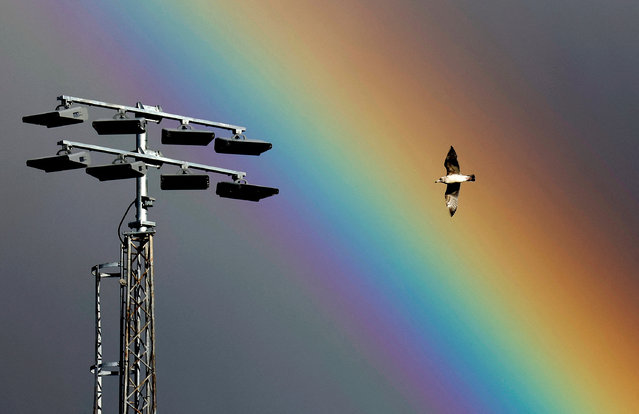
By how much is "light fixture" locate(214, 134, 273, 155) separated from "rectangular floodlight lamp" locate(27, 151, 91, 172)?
5.45ft

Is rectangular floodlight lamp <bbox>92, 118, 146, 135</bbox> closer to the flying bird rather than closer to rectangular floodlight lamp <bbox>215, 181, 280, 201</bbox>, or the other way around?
rectangular floodlight lamp <bbox>215, 181, 280, 201</bbox>

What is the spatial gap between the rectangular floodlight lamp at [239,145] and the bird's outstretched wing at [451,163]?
6296mm

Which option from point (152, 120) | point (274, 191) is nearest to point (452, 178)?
point (274, 191)

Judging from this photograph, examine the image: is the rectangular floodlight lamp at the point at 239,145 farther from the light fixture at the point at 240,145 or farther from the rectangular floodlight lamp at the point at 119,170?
the rectangular floodlight lamp at the point at 119,170

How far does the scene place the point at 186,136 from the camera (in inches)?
359

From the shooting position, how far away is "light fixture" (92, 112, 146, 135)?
8.47 meters

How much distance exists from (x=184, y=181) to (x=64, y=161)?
1.30m

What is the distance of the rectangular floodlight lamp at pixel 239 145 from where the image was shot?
31.6 feet

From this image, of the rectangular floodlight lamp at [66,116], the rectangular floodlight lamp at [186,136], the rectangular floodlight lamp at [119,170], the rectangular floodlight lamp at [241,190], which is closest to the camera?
the rectangular floodlight lamp at [119,170]

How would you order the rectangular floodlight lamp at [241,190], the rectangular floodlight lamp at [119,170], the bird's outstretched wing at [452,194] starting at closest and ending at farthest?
1. the rectangular floodlight lamp at [119,170]
2. the rectangular floodlight lamp at [241,190]
3. the bird's outstretched wing at [452,194]

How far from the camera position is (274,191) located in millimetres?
9594

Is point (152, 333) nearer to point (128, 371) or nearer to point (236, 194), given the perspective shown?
point (128, 371)

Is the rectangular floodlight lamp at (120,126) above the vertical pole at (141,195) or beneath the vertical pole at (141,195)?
above

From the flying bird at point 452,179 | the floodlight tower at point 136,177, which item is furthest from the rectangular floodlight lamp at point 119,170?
the flying bird at point 452,179
